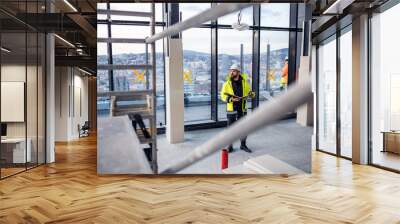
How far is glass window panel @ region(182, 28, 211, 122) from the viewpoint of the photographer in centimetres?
196

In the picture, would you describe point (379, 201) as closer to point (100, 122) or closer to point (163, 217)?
point (163, 217)

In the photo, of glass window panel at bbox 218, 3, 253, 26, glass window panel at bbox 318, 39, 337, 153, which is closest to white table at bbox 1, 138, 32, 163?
glass window panel at bbox 218, 3, 253, 26

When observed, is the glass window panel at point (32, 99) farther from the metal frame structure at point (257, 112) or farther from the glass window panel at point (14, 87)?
the metal frame structure at point (257, 112)

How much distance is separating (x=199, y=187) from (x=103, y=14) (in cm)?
279

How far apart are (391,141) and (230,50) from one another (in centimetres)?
429

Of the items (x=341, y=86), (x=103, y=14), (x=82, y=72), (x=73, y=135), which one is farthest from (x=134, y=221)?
(x=82, y=72)

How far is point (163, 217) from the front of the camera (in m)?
3.69

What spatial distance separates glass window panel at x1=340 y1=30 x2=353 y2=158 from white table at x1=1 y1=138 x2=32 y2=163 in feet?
20.9

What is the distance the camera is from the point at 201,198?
4477mm

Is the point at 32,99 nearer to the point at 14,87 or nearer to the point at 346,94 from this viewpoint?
the point at 14,87

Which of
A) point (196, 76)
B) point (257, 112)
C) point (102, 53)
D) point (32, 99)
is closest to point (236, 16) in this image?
point (257, 112)

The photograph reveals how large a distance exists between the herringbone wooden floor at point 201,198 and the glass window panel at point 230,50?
1.54 metres

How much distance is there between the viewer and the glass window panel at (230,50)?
94.9 inches

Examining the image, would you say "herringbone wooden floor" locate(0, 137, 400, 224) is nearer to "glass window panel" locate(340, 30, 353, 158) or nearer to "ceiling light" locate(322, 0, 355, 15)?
"glass window panel" locate(340, 30, 353, 158)
